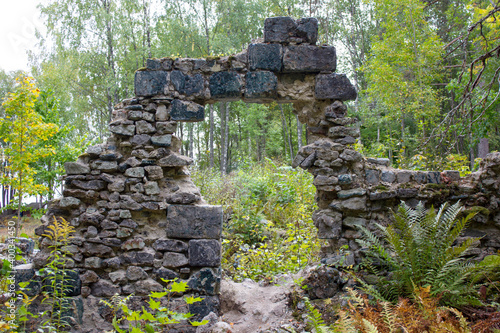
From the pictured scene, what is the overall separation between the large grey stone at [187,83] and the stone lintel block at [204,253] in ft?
6.19

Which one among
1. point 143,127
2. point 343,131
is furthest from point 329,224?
point 143,127

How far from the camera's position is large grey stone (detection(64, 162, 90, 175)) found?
3.92 metres

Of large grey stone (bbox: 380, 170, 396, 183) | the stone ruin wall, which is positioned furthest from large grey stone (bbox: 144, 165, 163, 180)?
large grey stone (bbox: 380, 170, 396, 183)

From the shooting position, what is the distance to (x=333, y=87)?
4156mm

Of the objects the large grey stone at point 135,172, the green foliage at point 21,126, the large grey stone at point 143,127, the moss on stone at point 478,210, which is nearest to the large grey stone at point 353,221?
the moss on stone at point 478,210

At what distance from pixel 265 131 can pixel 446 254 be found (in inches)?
891

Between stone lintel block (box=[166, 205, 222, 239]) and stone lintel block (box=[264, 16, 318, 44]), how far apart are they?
231 cm

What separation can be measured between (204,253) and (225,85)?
2115 mm

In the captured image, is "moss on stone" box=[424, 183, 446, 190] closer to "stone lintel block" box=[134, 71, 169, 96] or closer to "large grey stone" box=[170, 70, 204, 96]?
"large grey stone" box=[170, 70, 204, 96]

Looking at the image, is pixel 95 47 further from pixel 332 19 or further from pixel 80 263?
pixel 80 263

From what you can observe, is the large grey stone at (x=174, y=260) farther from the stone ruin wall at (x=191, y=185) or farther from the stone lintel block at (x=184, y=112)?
the stone lintel block at (x=184, y=112)

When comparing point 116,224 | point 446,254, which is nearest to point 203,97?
point 116,224

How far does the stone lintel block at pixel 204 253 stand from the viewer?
12.5ft

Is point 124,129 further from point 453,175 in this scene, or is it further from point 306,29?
point 453,175
